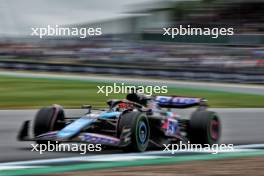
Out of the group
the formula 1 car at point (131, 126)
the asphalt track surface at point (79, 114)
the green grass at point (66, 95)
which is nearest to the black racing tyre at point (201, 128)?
the formula 1 car at point (131, 126)

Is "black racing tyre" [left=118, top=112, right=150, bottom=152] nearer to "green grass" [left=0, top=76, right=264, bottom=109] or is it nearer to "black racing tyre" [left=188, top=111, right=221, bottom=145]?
"black racing tyre" [left=188, top=111, right=221, bottom=145]

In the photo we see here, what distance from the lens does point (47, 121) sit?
8.41 m

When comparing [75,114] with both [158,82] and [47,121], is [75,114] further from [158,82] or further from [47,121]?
[158,82]

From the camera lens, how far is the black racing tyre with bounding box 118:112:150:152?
7.82 m

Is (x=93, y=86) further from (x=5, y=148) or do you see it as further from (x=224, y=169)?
(x=224, y=169)

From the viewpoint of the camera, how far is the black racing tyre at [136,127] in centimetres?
782

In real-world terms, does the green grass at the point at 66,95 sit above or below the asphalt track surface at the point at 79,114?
above

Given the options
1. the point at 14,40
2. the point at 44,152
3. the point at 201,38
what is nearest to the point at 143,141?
the point at 44,152

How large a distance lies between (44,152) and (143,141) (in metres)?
1.17

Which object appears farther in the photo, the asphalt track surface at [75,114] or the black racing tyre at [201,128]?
the black racing tyre at [201,128]

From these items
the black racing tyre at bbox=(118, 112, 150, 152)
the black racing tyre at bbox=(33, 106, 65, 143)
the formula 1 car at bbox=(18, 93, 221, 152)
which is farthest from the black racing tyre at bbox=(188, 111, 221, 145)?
the black racing tyre at bbox=(33, 106, 65, 143)

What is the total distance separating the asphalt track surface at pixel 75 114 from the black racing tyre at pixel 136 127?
1.25 ft

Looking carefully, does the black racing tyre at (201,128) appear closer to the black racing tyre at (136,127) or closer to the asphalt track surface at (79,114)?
the asphalt track surface at (79,114)

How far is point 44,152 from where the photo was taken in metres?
7.99
